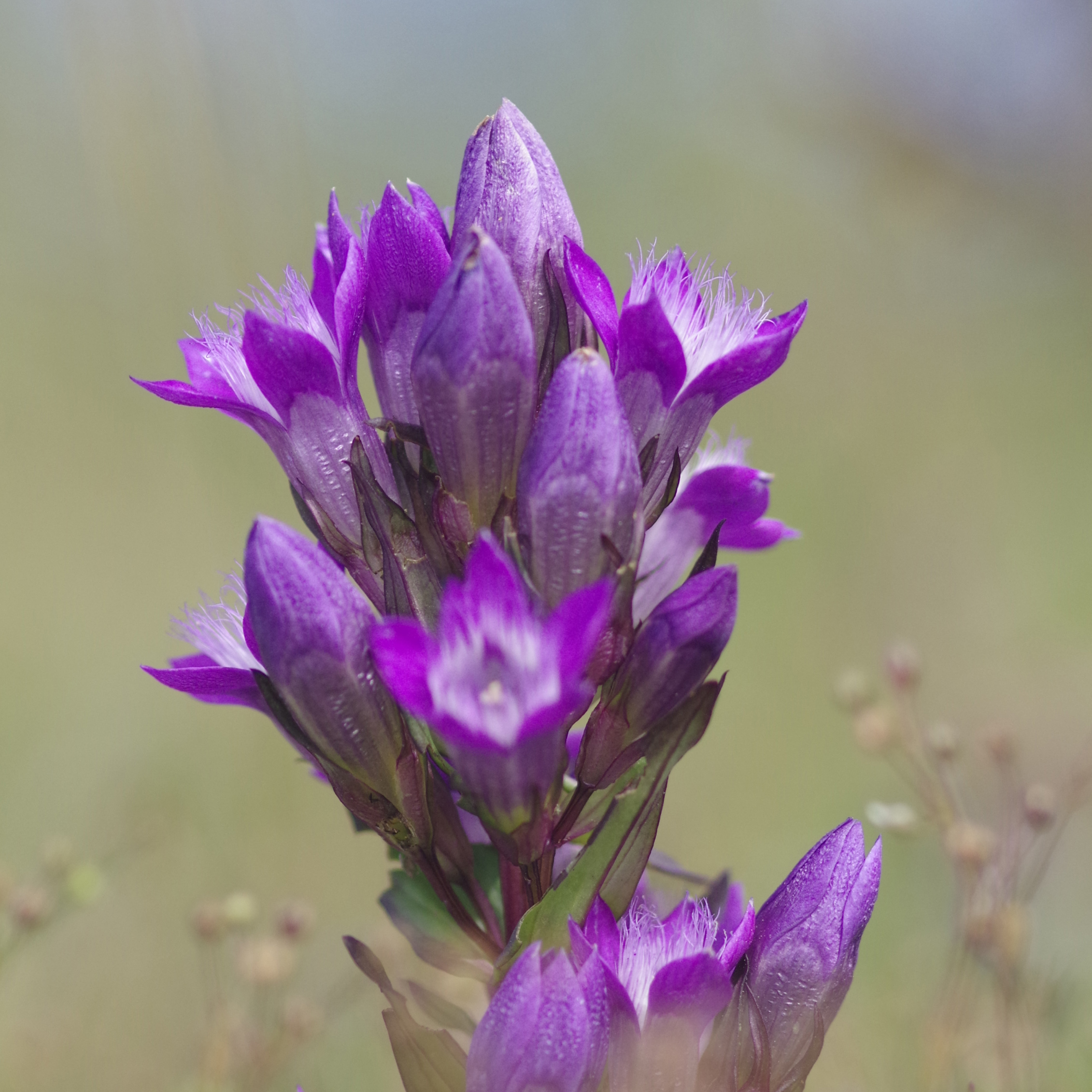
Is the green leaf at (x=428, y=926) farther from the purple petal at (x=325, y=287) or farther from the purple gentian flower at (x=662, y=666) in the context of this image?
the purple petal at (x=325, y=287)

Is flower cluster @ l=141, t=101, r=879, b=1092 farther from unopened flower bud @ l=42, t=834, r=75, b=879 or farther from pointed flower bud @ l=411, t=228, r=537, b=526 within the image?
unopened flower bud @ l=42, t=834, r=75, b=879

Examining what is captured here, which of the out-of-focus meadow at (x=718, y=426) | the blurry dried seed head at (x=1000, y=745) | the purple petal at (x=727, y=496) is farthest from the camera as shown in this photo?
the out-of-focus meadow at (x=718, y=426)

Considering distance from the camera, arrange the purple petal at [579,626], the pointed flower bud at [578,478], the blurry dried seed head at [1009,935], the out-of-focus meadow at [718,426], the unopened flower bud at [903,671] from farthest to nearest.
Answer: the out-of-focus meadow at [718,426]
the unopened flower bud at [903,671]
the blurry dried seed head at [1009,935]
the pointed flower bud at [578,478]
the purple petal at [579,626]

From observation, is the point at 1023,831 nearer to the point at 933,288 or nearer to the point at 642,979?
the point at 642,979

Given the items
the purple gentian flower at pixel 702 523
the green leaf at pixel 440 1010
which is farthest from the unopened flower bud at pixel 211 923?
the purple gentian flower at pixel 702 523

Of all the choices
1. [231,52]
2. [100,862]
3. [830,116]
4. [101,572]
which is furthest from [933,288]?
[100,862]

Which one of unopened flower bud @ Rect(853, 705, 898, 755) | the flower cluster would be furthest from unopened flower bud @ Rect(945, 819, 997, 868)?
the flower cluster

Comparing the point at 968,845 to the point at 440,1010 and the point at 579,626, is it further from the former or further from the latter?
the point at 579,626
